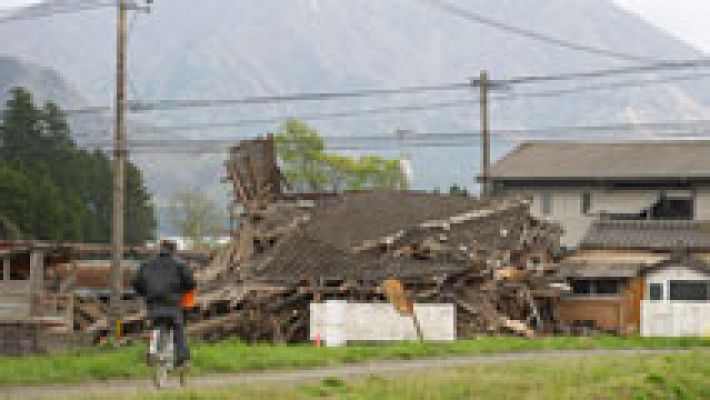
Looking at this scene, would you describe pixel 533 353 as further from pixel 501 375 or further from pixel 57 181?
pixel 57 181

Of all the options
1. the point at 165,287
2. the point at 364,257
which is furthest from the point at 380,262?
the point at 165,287

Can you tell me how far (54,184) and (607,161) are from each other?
4915cm

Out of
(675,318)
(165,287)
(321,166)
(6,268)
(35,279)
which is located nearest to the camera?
(165,287)

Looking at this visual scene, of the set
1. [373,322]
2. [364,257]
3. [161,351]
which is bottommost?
[373,322]

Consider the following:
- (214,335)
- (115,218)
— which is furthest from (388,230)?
(115,218)

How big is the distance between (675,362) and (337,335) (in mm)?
13280

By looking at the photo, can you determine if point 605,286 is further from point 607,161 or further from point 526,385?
point 526,385

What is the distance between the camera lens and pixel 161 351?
18438 millimetres

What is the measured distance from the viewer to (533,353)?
3114cm

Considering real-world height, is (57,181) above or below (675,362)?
above

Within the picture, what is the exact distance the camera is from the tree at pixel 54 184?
89875 mm

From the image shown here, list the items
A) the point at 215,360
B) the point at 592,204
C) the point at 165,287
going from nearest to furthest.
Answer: the point at 165,287
the point at 215,360
the point at 592,204

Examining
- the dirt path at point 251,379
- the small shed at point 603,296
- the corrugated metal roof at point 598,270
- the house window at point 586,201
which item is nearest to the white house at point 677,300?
the small shed at point 603,296

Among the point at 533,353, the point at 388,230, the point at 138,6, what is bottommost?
the point at 533,353
